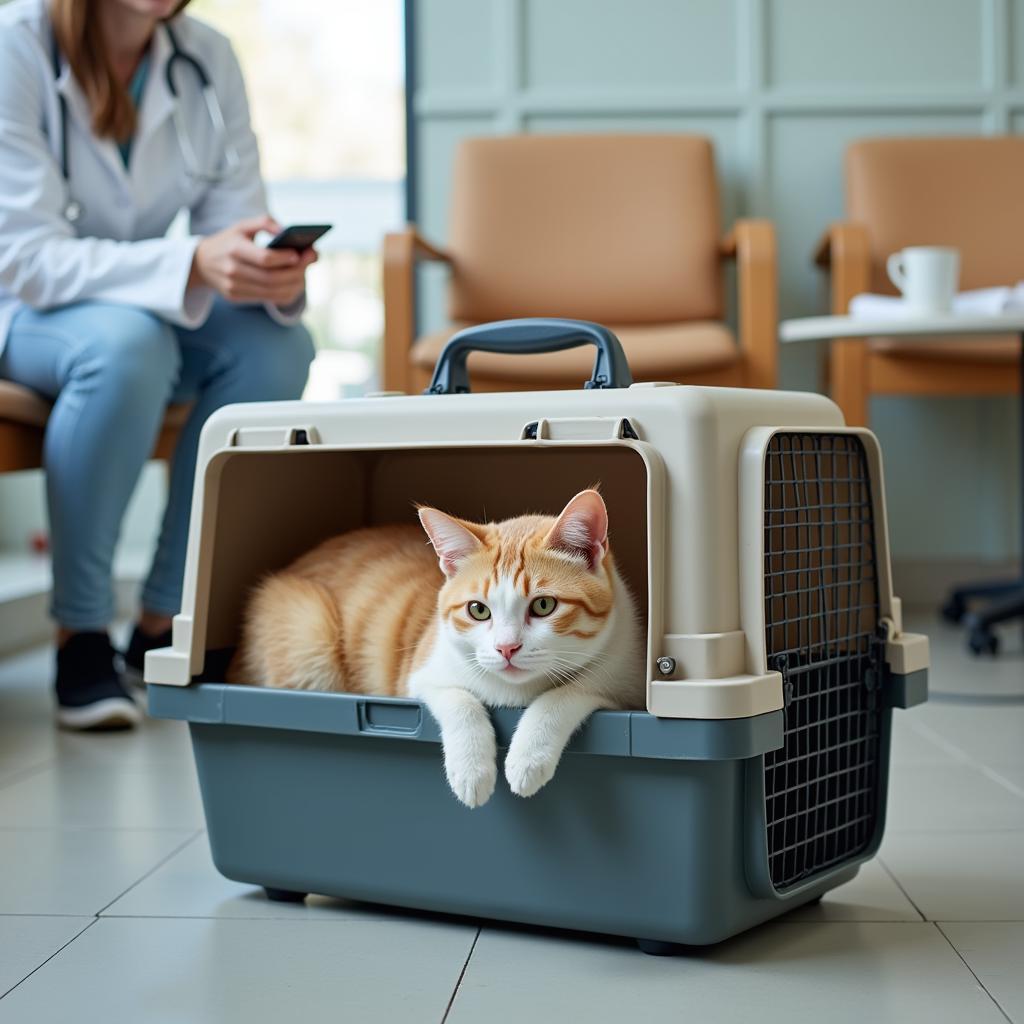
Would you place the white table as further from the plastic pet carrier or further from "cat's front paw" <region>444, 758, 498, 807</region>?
"cat's front paw" <region>444, 758, 498, 807</region>

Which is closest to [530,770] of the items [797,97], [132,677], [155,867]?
[155,867]

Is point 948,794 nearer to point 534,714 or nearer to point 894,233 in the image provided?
point 534,714

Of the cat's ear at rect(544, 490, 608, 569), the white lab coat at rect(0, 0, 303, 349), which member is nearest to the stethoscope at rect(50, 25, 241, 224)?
the white lab coat at rect(0, 0, 303, 349)

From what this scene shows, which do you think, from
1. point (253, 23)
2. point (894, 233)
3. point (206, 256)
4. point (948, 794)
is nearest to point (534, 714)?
point (948, 794)

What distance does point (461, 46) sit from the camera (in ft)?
9.85

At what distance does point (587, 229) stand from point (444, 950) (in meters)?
2.07

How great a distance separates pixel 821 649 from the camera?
102cm

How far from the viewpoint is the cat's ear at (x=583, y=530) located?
3.15ft

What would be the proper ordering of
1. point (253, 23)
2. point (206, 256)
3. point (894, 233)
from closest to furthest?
point (206, 256), point (894, 233), point (253, 23)

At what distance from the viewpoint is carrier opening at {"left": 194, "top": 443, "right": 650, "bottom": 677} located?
47.0 inches

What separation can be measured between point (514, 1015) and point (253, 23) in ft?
12.1

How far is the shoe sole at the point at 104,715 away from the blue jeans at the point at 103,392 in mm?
109

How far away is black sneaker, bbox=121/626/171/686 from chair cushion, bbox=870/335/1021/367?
1451 millimetres

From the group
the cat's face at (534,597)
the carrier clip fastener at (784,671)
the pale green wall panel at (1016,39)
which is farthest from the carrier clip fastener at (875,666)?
the pale green wall panel at (1016,39)
